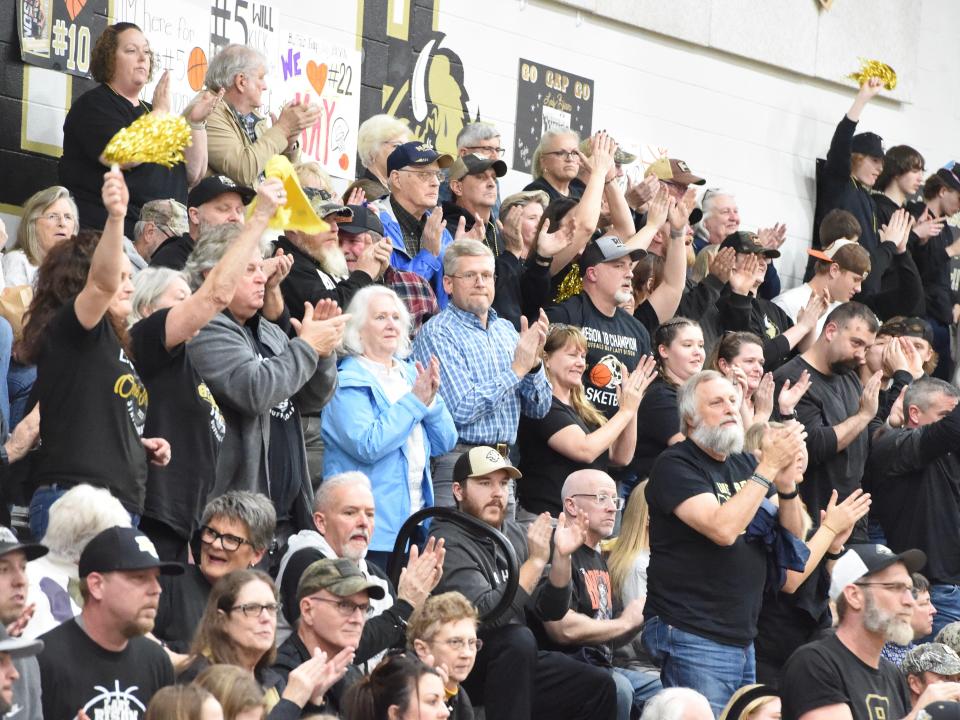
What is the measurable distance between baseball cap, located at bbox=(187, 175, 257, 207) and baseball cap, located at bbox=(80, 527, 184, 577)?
2435 millimetres

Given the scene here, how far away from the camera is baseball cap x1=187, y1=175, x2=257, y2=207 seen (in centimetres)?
698

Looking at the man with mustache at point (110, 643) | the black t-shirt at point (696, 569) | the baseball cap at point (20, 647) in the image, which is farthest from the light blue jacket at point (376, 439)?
the baseball cap at point (20, 647)

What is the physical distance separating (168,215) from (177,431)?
200 centimetres

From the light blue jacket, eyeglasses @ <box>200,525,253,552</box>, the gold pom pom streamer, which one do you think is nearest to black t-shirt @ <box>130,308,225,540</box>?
eyeglasses @ <box>200,525,253,552</box>

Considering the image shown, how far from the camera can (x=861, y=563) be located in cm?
661

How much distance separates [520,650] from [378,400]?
1.19m

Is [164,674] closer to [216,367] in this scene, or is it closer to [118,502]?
[118,502]

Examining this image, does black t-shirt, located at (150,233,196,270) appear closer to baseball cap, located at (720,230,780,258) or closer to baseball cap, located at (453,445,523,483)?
baseball cap, located at (453,445,523,483)

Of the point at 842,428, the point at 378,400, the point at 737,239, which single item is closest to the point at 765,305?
the point at 737,239

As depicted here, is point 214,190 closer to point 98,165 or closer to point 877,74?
point 98,165

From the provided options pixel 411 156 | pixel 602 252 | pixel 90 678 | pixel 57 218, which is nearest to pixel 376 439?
pixel 57 218

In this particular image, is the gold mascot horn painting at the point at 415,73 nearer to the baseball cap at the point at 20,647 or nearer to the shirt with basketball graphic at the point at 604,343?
the shirt with basketball graphic at the point at 604,343

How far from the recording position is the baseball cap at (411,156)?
27.2ft

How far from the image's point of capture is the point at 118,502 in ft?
17.0
